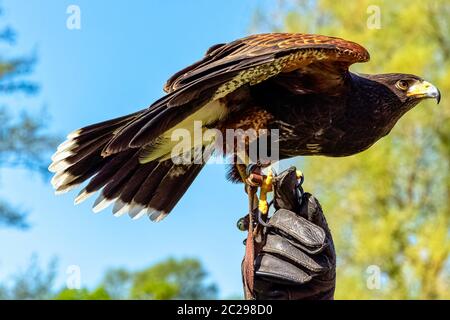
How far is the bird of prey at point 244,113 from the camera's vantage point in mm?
3623

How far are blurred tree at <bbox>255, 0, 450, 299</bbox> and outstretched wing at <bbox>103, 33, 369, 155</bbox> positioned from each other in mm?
8538

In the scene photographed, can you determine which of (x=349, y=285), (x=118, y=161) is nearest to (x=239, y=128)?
(x=118, y=161)

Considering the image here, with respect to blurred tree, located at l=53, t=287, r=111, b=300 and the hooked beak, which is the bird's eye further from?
blurred tree, located at l=53, t=287, r=111, b=300

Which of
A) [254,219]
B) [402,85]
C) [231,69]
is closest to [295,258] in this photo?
[254,219]

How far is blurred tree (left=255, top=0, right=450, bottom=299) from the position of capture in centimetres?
1274

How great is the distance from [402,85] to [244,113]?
0.96 meters

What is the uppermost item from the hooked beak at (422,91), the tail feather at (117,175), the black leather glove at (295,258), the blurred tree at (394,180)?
the blurred tree at (394,180)

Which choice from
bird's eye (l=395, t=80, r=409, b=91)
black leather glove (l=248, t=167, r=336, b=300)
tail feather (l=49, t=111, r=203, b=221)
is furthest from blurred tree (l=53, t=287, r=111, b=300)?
bird's eye (l=395, t=80, r=409, b=91)

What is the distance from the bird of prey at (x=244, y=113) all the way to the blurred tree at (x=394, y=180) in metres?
8.16

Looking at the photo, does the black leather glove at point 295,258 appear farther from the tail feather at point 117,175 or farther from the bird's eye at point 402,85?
the bird's eye at point 402,85

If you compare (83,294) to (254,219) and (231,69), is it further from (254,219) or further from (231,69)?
(231,69)

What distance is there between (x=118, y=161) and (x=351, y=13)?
10347 millimetres

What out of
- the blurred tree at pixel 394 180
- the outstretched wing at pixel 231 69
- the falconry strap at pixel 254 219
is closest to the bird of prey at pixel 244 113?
the outstretched wing at pixel 231 69
